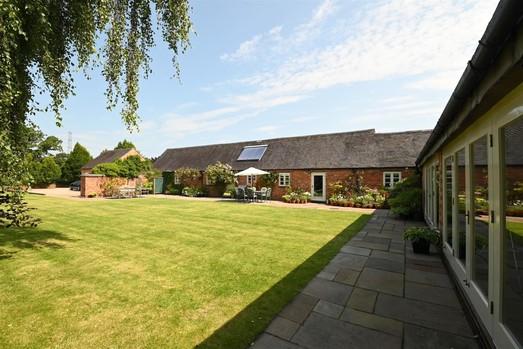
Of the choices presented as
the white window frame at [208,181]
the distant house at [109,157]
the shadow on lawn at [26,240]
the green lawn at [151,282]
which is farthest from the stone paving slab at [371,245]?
the distant house at [109,157]

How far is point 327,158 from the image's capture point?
17.8 m

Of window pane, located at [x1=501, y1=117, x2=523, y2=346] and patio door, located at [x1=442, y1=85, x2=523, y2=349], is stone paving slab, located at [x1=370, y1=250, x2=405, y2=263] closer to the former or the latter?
patio door, located at [x1=442, y1=85, x2=523, y2=349]

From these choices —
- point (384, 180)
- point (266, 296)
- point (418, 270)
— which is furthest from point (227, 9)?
point (384, 180)

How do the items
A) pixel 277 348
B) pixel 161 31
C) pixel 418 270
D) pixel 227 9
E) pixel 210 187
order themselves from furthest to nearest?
1. pixel 210 187
2. pixel 227 9
3. pixel 161 31
4. pixel 418 270
5. pixel 277 348

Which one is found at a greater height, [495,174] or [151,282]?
[495,174]

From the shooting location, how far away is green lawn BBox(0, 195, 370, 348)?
272 centimetres

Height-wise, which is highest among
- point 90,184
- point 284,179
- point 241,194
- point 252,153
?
point 252,153

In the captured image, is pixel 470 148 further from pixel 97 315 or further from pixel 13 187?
pixel 13 187

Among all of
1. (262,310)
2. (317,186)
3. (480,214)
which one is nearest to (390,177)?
(317,186)

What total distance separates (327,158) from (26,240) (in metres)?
15.9

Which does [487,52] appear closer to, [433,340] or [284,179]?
[433,340]

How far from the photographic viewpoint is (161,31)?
5.23 metres

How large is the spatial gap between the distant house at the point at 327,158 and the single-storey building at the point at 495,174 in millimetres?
12546

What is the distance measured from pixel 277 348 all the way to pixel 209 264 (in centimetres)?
266
